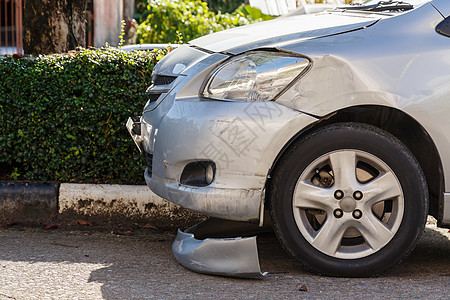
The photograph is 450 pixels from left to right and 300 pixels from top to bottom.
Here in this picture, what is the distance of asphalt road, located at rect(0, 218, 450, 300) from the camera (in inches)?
128

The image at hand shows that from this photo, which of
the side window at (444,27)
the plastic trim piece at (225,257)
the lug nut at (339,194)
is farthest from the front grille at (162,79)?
the side window at (444,27)

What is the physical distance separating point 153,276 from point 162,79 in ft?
3.84

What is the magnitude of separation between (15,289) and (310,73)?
1.73 meters

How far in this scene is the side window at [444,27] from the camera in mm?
3471

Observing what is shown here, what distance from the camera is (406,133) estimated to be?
3.61 meters

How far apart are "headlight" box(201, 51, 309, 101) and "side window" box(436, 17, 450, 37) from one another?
0.68 metres

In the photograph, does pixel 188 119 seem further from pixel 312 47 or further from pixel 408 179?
pixel 408 179

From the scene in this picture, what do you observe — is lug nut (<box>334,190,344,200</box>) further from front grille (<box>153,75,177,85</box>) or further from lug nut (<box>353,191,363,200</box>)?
front grille (<box>153,75,177,85</box>)

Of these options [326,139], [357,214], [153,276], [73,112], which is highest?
[326,139]

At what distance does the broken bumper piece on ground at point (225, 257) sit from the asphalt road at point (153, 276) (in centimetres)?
4

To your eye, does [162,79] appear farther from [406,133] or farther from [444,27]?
[444,27]

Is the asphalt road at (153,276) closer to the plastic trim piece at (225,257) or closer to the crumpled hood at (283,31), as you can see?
the plastic trim piece at (225,257)

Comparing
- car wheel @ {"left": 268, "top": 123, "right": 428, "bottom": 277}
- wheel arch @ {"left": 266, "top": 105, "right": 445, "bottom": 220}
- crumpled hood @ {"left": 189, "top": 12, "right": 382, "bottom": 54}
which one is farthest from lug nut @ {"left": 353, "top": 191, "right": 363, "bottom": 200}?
crumpled hood @ {"left": 189, "top": 12, "right": 382, "bottom": 54}

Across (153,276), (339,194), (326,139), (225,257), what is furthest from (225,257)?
(326,139)
